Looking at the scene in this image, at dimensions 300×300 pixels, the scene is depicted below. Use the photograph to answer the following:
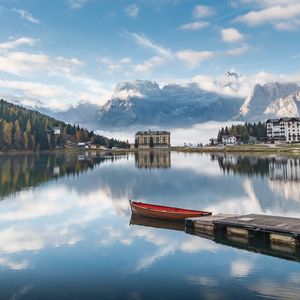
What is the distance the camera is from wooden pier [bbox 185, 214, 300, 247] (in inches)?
1396

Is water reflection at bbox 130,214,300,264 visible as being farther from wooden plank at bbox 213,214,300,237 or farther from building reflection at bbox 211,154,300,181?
building reflection at bbox 211,154,300,181

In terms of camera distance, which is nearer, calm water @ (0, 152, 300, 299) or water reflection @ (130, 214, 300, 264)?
calm water @ (0, 152, 300, 299)

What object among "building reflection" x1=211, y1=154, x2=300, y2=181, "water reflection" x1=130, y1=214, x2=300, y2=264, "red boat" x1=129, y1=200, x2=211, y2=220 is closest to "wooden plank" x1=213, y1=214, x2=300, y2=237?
"water reflection" x1=130, y1=214, x2=300, y2=264

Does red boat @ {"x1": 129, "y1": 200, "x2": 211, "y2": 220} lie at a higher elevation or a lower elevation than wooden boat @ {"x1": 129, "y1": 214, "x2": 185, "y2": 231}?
higher

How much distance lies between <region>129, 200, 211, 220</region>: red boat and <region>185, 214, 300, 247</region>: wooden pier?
2819 mm

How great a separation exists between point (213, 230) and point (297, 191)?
36.8 metres

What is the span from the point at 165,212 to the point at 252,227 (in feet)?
43.5

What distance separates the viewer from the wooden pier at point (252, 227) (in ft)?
116

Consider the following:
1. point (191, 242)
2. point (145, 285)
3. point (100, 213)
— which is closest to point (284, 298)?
point (145, 285)

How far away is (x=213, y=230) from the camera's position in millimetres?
40875

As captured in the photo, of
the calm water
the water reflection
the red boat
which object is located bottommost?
the calm water

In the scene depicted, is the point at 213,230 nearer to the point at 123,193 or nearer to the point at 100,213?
the point at 100,213

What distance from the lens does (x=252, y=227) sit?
37875 mm

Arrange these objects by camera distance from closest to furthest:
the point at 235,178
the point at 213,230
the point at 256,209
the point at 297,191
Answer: the point at 213,230
the point at 256,209
the point at 297,191
the point at 235,178
